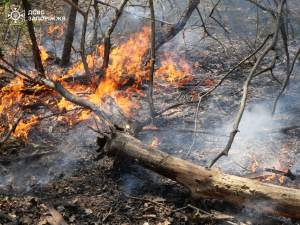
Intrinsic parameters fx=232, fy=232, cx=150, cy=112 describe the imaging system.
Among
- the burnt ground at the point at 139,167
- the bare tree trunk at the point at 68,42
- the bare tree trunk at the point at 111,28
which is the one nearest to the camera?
the burnt ground at the point at 139,167

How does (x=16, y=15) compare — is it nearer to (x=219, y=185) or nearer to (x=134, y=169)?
(x=134, y=169)

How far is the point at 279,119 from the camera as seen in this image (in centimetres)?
502

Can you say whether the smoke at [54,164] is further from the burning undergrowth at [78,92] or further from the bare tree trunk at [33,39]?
the bare tree trunk at [33,39]

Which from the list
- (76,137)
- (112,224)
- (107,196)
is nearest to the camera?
(112,224)

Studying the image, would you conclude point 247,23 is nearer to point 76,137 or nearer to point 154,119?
point 154,119

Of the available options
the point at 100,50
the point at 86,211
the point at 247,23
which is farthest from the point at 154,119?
the point at 247,23

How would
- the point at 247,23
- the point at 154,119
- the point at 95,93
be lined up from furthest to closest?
the point at 247,23
the point at 95,93
the point at 154,119

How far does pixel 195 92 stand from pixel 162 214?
4.06 m

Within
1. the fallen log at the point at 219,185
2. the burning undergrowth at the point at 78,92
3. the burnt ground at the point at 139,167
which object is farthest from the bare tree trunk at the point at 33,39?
the fallen log at the point at 219,185

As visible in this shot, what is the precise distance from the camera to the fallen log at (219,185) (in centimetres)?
256

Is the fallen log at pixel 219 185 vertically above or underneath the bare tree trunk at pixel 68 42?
underneath

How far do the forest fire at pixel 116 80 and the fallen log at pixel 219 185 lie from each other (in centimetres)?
224

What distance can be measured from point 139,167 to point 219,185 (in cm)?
154

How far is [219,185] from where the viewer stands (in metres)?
2.80
